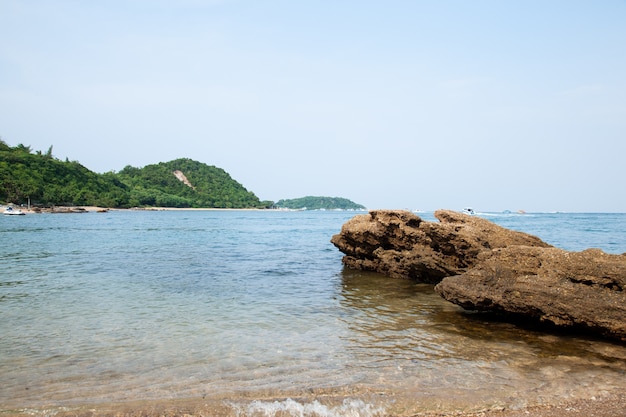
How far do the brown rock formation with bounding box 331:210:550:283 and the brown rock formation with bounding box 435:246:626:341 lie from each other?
9.03 feet

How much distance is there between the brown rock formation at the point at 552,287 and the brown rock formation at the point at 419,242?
2754mm

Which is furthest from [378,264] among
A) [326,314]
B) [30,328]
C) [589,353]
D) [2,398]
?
[2,398]

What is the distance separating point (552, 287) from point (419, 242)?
22.8 feet

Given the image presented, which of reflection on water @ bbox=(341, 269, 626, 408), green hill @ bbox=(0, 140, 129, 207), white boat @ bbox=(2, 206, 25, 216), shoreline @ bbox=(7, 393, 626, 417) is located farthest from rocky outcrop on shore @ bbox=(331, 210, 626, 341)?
green hill @ bbox=(0, 140, 129, 207)

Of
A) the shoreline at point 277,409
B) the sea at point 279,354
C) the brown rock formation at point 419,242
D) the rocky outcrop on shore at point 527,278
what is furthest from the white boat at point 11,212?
the shoreline at point 277,409

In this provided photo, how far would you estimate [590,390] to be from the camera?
5.55 meters

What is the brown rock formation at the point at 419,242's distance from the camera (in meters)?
12.7

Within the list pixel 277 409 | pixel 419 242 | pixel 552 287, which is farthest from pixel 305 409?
pixel 419 242

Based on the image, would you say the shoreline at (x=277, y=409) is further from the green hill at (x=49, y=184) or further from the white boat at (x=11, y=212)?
the green hill at (x=49, y=184)

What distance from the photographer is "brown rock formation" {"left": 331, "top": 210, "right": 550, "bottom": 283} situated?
12664mm

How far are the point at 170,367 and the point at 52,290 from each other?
8.52 metres

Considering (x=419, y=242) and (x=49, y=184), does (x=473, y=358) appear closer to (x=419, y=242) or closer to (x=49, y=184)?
(x=419, y=242)

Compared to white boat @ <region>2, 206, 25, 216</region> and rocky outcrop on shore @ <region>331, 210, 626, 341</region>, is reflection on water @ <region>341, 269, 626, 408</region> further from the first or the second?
white boat @ <region>2, 206, 25, 216</region>

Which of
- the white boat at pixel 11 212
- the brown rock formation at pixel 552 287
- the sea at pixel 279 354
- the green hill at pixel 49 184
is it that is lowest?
the sea at pixel 279 354
